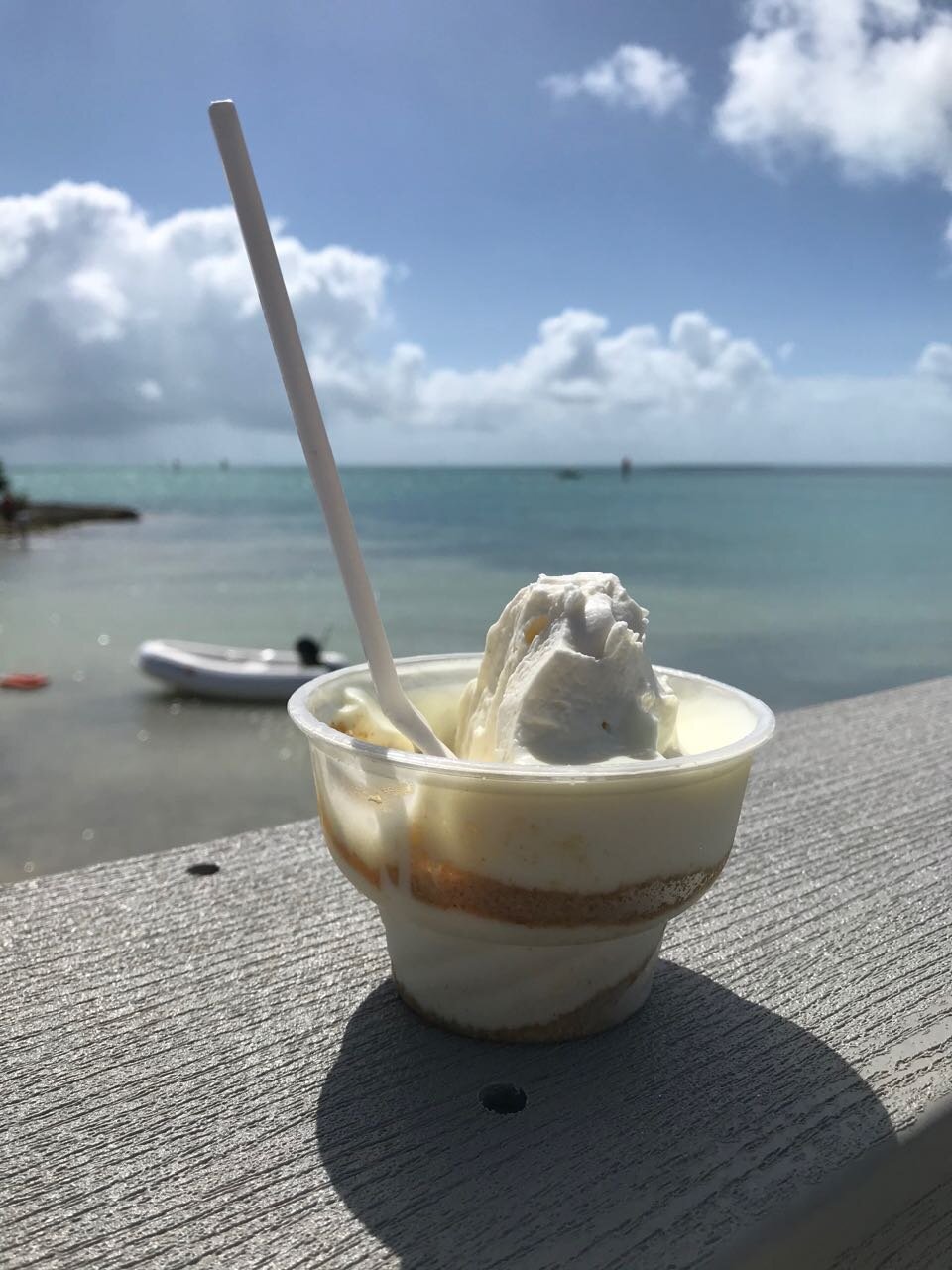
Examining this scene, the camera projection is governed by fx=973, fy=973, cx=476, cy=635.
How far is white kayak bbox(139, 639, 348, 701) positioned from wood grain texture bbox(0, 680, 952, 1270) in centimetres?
611

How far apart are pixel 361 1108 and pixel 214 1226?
10 cm

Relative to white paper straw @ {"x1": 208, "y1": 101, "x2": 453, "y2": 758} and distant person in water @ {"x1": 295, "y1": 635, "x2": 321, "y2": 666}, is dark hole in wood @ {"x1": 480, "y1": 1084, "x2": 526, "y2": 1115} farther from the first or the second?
distant person in water @ {"x1": 295, "y1": 635, "x2": 321, "y2": 666}

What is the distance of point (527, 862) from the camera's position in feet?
1.66

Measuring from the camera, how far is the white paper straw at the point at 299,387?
503mm

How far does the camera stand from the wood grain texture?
43 cm

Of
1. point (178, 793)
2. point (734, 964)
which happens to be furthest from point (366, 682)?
point (178, 793)

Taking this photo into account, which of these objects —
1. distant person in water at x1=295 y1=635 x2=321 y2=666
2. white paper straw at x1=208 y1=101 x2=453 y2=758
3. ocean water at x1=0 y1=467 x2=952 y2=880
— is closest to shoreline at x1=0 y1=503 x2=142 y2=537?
ocean water at x1=0 y1=467 x2=952 y2=880

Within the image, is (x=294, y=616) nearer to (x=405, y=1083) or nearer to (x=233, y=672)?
(x=233, y=672)

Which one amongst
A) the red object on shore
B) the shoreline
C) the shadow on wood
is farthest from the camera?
the shoreline

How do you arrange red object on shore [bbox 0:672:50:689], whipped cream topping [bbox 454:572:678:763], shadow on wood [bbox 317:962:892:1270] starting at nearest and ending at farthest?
shadow on wood [bbox 317:962:892:1270]
whipped cream topping [bbox 454:572:678:763]
red object on shore [bbox 0:672:50:689]

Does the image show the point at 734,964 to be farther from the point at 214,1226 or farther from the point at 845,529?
the point at 845,529

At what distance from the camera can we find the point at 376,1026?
1.92 feet

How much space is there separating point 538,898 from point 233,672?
6703 millimetres

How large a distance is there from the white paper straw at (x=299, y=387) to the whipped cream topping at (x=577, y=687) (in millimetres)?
62
